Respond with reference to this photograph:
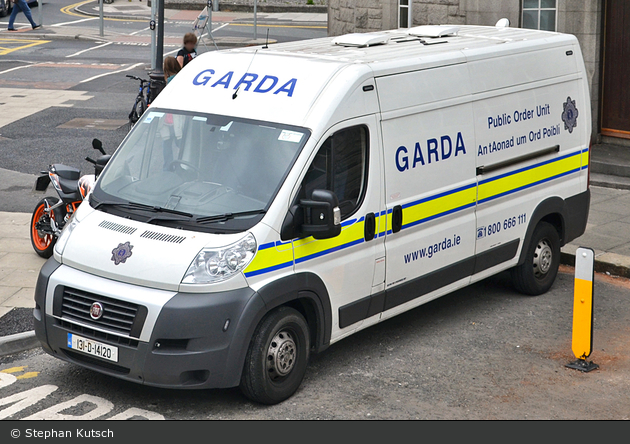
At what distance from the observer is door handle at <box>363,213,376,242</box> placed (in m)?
6.87

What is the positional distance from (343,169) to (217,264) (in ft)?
4.26

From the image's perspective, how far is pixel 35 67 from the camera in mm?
23812

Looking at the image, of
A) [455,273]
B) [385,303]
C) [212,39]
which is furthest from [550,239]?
[212,39]

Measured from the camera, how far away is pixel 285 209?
20.7 feet

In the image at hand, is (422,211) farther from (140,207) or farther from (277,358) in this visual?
(140,207)

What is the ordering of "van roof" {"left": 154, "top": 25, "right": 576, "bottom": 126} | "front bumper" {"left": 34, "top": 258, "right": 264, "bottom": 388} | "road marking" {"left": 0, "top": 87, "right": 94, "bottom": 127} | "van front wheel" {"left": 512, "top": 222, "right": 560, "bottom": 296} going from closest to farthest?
"front bumper" {"left": 34, "top": 258, "right": 264, "bottom": 388}, "van roof" {"left": 154, "top": 25, "right": 576, "bottom": 126}, "van front wheel" {"left": 512, "top": 222, "right": 560, "bottom": 296}, "road marking" {"left": 0, "top": 87, "right": 94, "bottom": 127}

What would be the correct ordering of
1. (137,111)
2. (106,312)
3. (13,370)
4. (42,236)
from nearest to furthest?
(106,312), (13,370), (42,236), (137,111)

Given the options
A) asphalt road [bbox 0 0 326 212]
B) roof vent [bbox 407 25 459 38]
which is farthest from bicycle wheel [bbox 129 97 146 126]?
roof vent [bbox 407 25 459 38]

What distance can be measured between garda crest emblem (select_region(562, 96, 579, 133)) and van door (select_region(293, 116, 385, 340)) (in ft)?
9.15

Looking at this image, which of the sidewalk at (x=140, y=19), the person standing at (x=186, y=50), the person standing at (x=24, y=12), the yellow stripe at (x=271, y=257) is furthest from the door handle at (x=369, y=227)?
the person standing at (x=24, y=12)

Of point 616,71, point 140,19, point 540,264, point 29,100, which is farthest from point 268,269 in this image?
point 140,19

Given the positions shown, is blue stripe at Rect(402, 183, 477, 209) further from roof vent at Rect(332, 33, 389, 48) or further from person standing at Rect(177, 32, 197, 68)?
person standing at Rect(177, 32, 197, 68)

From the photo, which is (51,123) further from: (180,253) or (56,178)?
(180,253)
